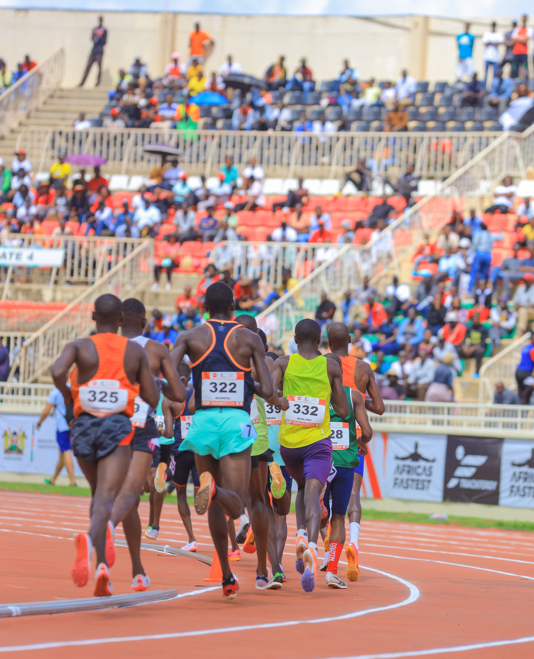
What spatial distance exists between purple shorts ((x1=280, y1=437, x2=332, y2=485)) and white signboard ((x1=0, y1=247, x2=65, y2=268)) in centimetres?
1860

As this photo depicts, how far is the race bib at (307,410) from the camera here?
30.1ft

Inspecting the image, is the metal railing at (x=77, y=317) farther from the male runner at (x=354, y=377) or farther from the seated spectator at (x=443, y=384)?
the male runner at (x=354, y=377)

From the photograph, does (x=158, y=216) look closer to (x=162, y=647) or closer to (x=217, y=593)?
(x=217, y=593)

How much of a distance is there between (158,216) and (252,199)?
96.4 inches

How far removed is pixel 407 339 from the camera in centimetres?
2203

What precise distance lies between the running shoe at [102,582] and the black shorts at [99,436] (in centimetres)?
73

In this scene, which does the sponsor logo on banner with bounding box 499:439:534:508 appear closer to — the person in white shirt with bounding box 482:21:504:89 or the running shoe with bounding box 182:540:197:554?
the running shoe with bounding box 182:540:197:554

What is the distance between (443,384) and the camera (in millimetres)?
20047

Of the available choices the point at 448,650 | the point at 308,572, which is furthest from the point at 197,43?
the point at 448,650

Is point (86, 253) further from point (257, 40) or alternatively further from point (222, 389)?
point (222, 389)

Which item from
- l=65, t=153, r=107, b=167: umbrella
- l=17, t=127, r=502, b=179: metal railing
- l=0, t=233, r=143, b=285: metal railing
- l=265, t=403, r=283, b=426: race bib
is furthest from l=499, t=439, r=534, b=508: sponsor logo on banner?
l=65, t=153, r=107, b=167: umbrella

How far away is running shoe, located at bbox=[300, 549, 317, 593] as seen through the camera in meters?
Answer: 8.36

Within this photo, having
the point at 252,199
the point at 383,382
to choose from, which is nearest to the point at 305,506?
A: the point at 383,382

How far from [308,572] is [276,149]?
2461cm
